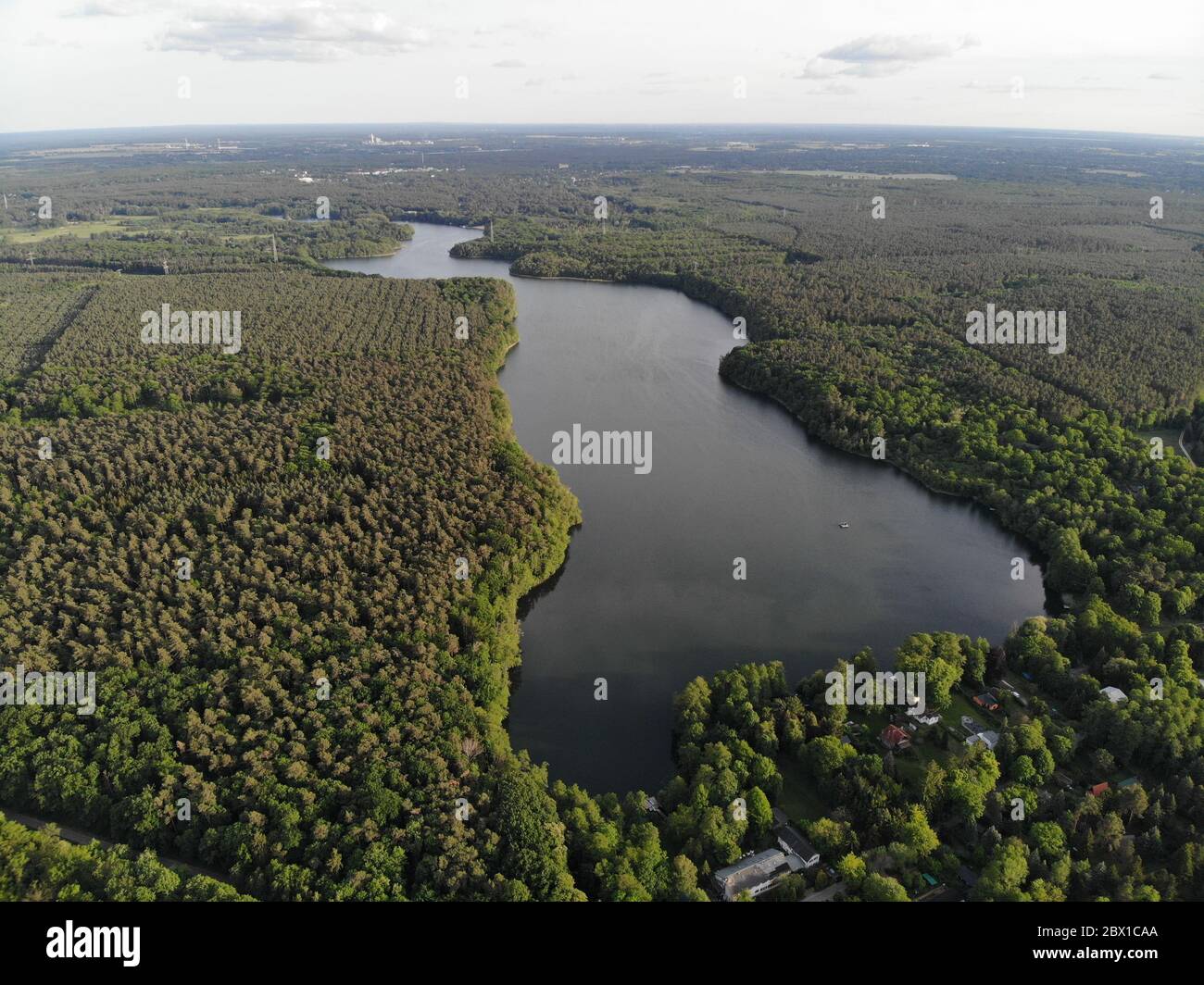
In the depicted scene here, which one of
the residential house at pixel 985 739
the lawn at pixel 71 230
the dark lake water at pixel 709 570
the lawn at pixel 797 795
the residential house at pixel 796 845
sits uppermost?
the lawn at pixel 71 230

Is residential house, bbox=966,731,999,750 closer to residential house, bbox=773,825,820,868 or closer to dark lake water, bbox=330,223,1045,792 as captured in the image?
dark lake water, bbox=330,223,1045,792

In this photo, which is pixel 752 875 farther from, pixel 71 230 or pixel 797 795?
pixel 71 230

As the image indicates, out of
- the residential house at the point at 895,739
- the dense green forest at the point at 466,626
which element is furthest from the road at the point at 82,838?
the residential house at the point at 895,739

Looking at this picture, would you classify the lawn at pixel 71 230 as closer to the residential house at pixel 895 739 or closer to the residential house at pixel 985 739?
the residential house at pixel 895 739

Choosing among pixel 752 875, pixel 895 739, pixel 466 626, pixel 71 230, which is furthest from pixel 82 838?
pixel 71 230

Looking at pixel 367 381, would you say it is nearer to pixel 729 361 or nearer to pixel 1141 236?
pixel 729 361

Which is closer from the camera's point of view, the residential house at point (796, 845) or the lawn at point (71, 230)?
the residential house at point (796, 845)
